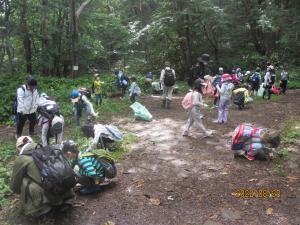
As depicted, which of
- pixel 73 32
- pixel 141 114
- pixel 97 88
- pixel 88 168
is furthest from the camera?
pixel 73 32

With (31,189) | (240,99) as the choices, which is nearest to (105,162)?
(31,189)

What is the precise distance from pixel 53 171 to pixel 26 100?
4528 millimetres

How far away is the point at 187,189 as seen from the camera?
6.19 metres

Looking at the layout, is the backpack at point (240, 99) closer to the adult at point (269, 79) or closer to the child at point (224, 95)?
the child at point (224, 95)

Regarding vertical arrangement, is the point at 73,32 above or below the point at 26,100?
above

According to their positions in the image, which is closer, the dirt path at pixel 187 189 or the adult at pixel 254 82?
the dirt path at pixel 187 189

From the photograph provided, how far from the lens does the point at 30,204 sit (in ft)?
16.5

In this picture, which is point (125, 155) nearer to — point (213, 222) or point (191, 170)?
point (191, 170)

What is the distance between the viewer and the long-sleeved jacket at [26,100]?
344 inches

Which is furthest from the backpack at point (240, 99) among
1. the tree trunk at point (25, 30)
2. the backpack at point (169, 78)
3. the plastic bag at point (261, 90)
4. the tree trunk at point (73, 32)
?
the tree trunk at point (25, 30)

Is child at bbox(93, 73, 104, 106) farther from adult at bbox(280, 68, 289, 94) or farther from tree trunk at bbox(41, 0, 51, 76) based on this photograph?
adult at bbox(280, 68, 289, 94)

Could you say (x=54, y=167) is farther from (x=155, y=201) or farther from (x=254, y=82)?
(x=254, y=82)

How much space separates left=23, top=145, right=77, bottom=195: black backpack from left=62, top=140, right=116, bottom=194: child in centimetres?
69

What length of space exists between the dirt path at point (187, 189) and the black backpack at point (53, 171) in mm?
687
